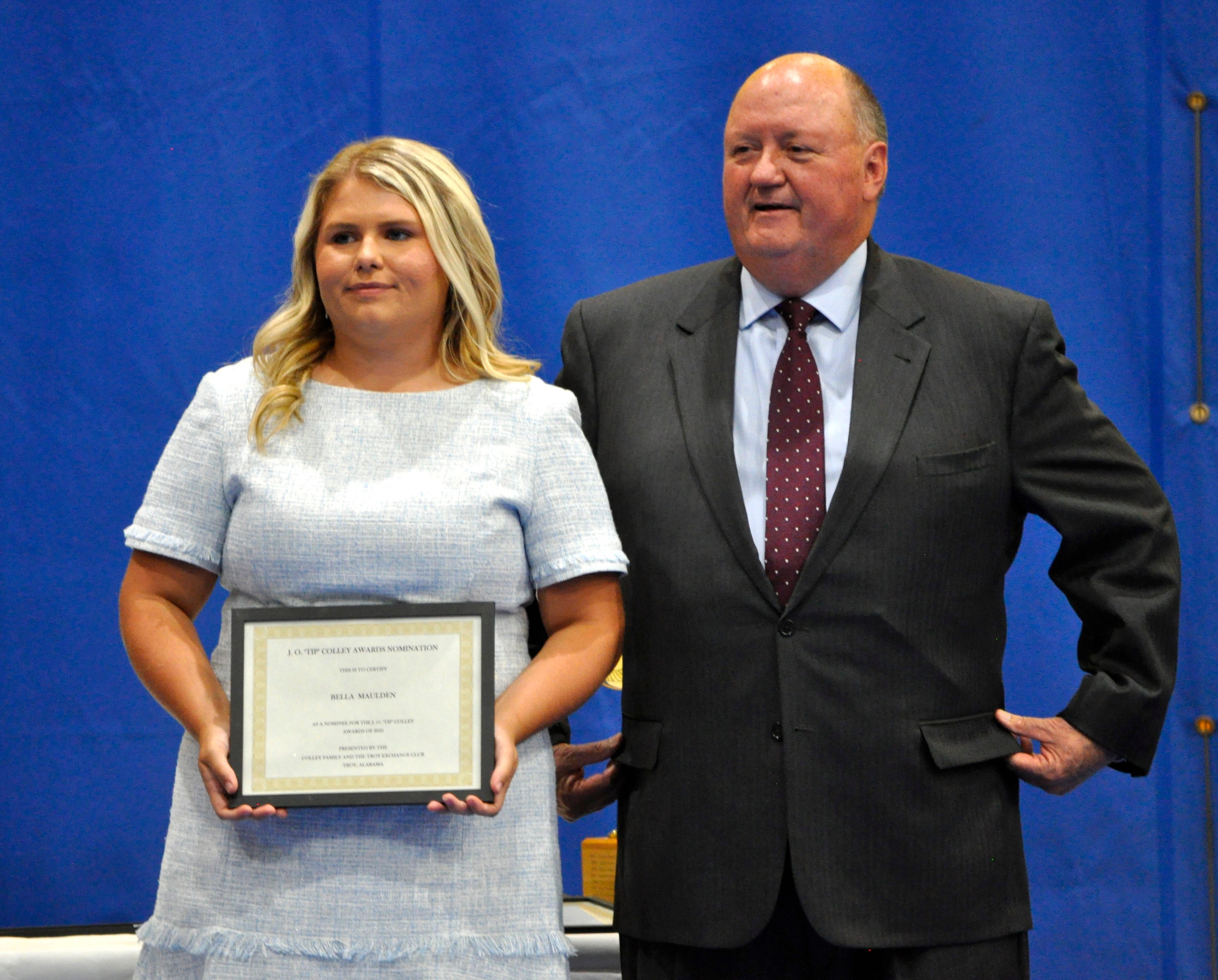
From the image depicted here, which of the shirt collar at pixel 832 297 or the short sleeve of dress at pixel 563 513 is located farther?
the shirt collar at pixel 832 297

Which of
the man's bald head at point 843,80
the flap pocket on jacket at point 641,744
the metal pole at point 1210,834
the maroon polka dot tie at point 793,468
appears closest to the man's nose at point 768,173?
the man's bald head at point 843,80

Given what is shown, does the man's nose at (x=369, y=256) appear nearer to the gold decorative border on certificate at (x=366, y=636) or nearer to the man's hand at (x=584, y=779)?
the gold decorative border on certificate at (x=366, y=636)

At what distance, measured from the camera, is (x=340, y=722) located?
1387 millimetres

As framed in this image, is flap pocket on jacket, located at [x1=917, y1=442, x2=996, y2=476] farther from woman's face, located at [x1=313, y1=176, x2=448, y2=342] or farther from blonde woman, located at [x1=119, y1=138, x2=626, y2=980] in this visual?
woman's face, located at [x1=313, y1=176, x2=448, y2=342]

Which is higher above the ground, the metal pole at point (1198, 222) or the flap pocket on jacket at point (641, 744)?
the metal pole at point (1198, 222)

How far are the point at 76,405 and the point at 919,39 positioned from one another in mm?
1859

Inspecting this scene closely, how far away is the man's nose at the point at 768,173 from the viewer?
1.78m

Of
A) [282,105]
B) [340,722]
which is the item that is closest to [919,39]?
[282,105]

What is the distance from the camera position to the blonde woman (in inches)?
55.5

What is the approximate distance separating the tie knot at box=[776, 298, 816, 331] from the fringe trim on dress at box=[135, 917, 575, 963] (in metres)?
0.86

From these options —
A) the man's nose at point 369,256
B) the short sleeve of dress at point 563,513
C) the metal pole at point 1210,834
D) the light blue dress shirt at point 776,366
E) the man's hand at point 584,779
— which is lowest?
the metal pole at point 1210,834

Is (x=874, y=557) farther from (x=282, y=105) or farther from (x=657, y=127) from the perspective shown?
(x=282, y=105)

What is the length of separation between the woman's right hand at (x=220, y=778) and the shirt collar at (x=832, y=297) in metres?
0.88

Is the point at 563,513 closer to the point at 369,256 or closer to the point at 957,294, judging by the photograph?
the point at 369,256
